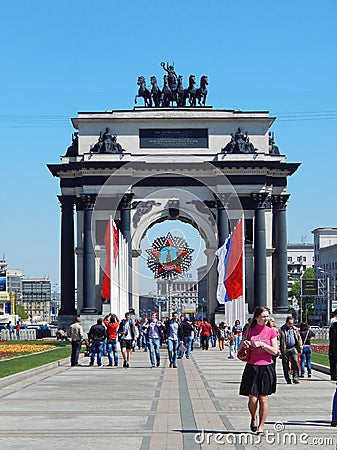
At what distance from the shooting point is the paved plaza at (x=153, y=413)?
16.1m

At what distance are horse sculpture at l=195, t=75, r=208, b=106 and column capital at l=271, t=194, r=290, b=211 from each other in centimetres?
906

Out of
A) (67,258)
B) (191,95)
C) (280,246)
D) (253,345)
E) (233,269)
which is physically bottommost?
(253,345)

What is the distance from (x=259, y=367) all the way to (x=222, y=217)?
6091 cm

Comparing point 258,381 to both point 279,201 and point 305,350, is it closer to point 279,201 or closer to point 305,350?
point 305,350

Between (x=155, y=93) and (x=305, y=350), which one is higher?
(x=155, y=93)

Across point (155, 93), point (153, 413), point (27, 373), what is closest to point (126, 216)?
point (155, 93)

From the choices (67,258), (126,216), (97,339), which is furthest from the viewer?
(67,258)

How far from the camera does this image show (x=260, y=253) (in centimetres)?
7750

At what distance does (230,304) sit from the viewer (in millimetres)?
50469

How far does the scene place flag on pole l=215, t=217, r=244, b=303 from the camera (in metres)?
47.7

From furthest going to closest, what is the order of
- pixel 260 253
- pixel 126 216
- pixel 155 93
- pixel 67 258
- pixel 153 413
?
pixel 155 93
pixel 67 258
pixel 126 216
pixel 260 253
pixel 153 413

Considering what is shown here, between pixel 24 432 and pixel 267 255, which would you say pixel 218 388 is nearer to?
pixel 24 432

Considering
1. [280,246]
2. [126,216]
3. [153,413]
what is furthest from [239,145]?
[153,413]

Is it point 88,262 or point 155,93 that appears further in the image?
point 155,93
